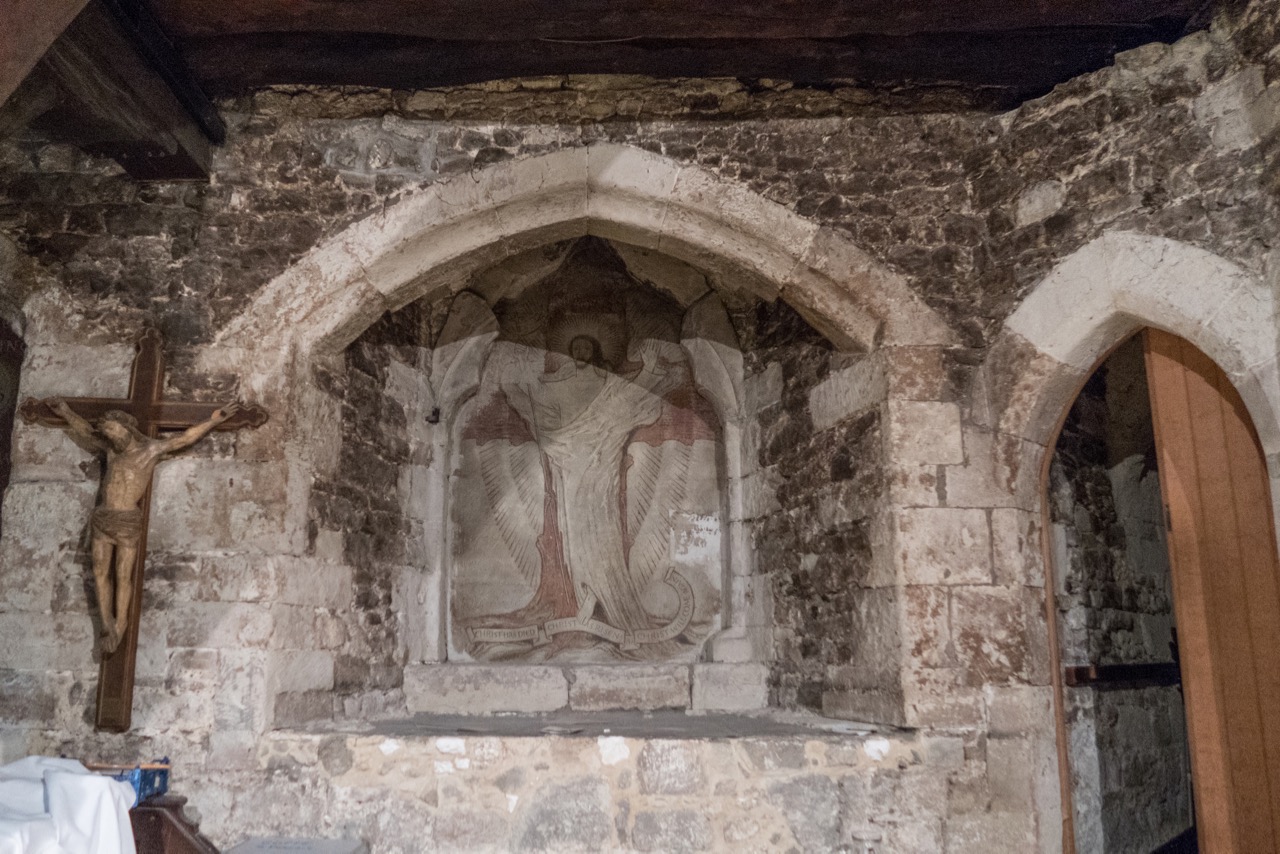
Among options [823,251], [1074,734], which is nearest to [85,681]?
[823,251]

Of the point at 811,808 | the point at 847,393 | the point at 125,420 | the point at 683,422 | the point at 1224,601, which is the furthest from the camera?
the point at 683,422

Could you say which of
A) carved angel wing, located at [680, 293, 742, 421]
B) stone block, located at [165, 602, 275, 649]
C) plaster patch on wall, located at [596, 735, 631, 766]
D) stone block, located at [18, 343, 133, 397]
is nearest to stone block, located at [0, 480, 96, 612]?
stone block, located at [18, 343, 133, 397]

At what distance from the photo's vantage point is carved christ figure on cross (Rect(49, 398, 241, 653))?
3373 mm

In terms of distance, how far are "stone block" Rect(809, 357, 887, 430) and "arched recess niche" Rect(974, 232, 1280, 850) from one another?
364 mm

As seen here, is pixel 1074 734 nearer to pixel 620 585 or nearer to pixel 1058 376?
pixel 1058 376

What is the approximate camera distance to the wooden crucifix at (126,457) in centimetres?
337

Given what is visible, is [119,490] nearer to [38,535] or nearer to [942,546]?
[38,535]

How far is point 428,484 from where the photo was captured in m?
4.85

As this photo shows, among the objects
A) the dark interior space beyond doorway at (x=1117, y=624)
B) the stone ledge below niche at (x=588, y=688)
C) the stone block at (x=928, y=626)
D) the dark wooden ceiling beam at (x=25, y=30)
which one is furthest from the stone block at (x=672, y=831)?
the dark wooden ceiling beam at (x=25, y=30)

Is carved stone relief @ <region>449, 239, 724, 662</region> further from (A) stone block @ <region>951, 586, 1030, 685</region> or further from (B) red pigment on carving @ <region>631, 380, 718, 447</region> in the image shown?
(A) stone block @ <region>951, 586, 1030, 685</region>

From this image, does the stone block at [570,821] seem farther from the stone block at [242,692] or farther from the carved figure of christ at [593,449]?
the carved figure of christ at [593,449]

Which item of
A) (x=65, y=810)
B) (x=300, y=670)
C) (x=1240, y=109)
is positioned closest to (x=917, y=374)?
(x=1240, y=109)

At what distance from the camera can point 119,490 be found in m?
3.46

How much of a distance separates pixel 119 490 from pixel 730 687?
267 cm
